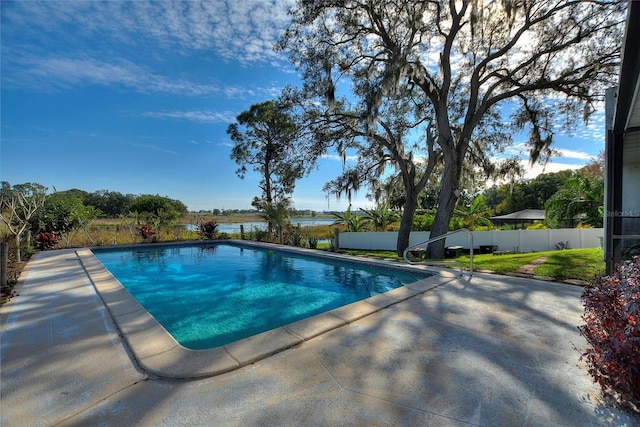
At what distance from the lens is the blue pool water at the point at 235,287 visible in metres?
4.54

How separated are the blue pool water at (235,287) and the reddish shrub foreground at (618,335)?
3.60 m

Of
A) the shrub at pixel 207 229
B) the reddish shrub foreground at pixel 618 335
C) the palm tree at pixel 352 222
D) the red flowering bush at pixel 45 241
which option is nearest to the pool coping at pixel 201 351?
the reddish shrub foreground at pixel 618 335

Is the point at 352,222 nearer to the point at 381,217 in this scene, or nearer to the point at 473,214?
the point at 381,217

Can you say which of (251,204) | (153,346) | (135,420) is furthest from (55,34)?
(251,204)

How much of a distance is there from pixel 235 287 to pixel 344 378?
5065mm

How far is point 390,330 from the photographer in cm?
333

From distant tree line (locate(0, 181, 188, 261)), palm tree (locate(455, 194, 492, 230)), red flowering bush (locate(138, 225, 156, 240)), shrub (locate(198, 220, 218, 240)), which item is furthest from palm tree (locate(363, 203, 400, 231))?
red flowering bush (locate(138, 225, 156, 240))

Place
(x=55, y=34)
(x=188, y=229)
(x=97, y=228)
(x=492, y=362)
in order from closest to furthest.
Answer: (x=492, y=362), (x=55, y=34), (x=97, y=228), (x=188, y=229)

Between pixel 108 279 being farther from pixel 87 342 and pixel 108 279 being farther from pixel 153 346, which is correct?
pixel 153 346

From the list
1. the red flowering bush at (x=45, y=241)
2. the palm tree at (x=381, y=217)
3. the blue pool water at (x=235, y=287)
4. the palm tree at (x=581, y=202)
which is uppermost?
the palm tree at (x=581, y=202)

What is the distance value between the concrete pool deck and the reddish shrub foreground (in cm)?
17

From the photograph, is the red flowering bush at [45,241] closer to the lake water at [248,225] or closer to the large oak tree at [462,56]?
the lake water at [248,225]

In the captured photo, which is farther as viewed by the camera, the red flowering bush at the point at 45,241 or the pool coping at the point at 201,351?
the red flowering bush at the point at 45,241

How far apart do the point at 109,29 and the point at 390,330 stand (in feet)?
32.0
